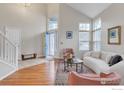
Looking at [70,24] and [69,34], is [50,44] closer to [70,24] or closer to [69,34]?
[69,34]

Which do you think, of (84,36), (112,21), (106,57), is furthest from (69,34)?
(106,57)

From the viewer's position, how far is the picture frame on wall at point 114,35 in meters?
5.52

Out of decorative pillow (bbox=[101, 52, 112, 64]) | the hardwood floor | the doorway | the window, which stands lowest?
the hardwood floor

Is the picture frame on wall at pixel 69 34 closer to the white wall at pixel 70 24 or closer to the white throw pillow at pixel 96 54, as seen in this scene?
the white wall at pixel 70 24

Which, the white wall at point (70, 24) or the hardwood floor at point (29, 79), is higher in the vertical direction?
the white wall at point (70, 24)

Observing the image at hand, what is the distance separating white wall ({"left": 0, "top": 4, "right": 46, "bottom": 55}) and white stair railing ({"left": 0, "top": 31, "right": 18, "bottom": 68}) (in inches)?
93.2

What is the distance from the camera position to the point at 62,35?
26.6ft

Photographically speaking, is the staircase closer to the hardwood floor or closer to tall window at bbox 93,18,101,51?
the hardwood floor

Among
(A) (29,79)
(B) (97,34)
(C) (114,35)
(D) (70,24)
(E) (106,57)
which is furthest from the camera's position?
(D) (70,24)

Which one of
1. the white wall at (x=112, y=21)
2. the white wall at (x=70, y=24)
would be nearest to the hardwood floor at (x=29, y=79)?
the white wall at (x=112, y=21)

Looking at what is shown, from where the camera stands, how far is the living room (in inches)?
232

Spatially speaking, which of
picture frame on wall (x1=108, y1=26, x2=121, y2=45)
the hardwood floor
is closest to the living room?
picture frame on wall (x1=108, y1=26, x2=121, y2=45)

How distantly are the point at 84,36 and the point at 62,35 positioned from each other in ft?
3.42

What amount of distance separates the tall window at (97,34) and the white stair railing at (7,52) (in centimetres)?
355
